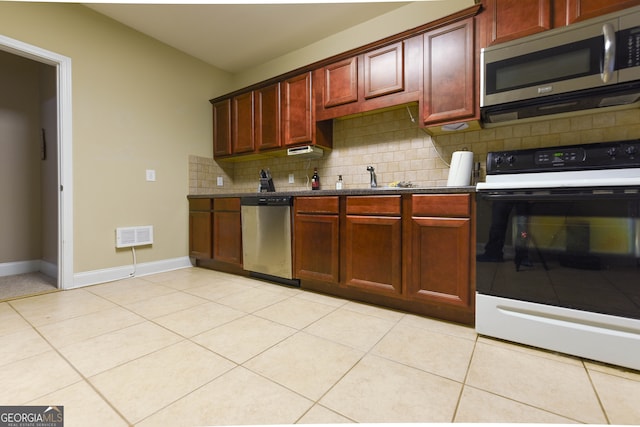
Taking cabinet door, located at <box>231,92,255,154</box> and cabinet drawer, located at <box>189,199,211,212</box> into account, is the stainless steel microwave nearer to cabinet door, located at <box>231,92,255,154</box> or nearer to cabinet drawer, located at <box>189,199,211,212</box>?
cabinet door, located at <box>231,92,255,154</box>

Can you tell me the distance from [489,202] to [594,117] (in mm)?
1050

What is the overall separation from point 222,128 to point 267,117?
782mm

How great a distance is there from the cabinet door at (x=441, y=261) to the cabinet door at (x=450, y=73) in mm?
805

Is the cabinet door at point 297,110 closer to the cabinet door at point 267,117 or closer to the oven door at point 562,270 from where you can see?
the cabinet door at point 267,117

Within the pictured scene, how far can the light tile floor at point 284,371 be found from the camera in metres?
0.97

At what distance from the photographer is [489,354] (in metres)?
1.38

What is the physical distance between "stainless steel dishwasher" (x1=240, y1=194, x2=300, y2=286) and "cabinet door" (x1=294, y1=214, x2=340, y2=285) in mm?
108

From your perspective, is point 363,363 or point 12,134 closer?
point 363,363

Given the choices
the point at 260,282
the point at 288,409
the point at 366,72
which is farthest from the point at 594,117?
the point at 260,282

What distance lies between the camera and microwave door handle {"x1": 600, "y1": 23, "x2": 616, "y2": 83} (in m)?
1.42

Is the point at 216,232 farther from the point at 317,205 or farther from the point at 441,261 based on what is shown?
the point at 441,261

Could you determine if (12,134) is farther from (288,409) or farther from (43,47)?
(288,409)

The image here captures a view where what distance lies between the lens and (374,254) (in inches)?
78.4

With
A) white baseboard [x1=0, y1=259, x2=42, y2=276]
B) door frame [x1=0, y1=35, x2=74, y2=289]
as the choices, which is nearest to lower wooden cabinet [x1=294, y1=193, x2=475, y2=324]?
door frame [x1=0, y1=35, x2=74, y2=289]
